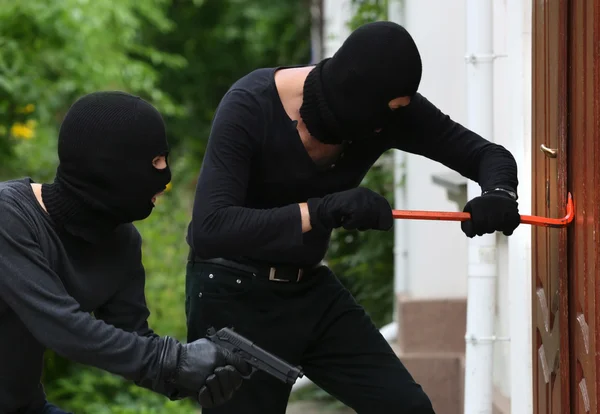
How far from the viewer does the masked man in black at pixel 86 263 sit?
3.08 meters

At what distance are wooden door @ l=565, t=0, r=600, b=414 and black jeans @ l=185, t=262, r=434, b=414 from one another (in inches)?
21.5

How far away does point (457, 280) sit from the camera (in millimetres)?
6949

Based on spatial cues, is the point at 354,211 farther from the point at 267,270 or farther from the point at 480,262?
the point at 480,262

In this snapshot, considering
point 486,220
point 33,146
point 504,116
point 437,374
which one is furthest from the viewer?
point 33,146

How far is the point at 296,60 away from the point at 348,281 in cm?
1057

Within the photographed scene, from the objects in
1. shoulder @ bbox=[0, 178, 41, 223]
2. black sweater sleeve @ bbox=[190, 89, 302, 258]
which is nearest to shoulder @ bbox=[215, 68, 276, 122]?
black sweater sleeve @ bbox=[190, 89, 302, 258]

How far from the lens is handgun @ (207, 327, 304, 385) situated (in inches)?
130

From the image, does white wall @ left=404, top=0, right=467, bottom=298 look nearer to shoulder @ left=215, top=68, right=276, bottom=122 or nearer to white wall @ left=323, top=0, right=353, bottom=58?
white wall @ left=323, top=0, right=353, bottom=58

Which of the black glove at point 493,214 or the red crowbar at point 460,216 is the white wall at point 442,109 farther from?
the black glove at point 493,214

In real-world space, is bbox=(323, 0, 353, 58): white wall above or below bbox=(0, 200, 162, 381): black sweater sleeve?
above

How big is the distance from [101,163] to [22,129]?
6.15 metres

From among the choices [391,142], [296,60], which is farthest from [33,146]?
[296,60]

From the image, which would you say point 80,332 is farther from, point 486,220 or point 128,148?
point 486,220

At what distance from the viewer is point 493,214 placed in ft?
11.1
